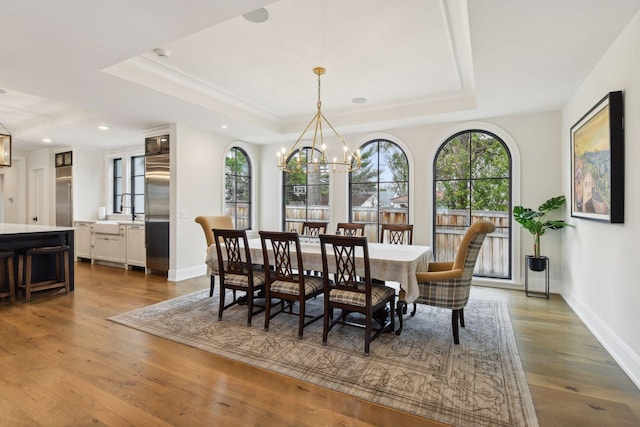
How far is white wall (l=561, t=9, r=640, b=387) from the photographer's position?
7.79ft

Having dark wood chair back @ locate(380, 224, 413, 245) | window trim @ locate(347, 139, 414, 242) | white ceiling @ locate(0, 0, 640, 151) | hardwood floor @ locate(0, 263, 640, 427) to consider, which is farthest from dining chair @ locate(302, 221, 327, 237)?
hardwood floor @ locate(0, 263, 640, 427)

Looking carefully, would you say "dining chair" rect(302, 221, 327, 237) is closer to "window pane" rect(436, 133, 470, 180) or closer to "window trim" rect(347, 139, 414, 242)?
"window trim" rect(347, 139, 414, 242)

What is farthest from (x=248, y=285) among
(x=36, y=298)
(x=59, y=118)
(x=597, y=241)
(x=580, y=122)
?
(x=59, y=118)

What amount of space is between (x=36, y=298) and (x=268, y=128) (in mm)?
4085

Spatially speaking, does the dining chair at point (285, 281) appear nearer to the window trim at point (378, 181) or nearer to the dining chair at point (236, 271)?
the dining chair at point (236, 271)

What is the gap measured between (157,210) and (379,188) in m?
3.86

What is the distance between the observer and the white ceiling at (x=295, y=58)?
2393mm

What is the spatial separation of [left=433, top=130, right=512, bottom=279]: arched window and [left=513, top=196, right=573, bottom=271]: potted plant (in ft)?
1.94

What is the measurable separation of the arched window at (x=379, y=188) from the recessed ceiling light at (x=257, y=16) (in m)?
3.49

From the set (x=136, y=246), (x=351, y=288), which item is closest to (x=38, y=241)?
(x=136, y=246)

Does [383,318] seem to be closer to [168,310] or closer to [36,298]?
[168,310]

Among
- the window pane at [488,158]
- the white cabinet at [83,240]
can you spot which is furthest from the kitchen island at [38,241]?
the window pane at [488,158]

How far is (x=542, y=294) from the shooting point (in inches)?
179

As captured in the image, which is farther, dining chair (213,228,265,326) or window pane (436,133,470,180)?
window pane (436,133,470,180)
